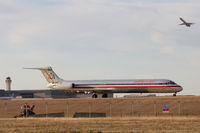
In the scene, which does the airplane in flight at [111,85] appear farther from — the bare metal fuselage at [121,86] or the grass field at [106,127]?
the grass field at [106,127]

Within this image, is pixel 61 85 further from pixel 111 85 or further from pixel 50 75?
pixel 111 85

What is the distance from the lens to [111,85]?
7831 centimetres

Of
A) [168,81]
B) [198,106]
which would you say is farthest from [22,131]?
[168,81]

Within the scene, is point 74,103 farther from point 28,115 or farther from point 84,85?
point 28,115

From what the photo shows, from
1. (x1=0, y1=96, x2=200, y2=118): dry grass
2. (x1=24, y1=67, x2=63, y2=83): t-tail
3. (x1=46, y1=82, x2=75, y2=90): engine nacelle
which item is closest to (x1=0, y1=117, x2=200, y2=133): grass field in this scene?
(x1=0, y1=96, x2=200, y2=118): dry grass

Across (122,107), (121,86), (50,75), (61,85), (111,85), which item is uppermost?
(50,75)

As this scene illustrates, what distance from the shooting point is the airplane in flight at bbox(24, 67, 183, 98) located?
74.6 metres

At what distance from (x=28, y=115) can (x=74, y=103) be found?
1947 cm

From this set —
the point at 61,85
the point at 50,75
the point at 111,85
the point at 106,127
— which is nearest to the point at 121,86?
the point at 111,85

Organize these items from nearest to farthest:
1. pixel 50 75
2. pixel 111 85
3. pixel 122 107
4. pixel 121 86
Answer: pixel 122 107 < pixel 121 86 < pixel 111 85 < pixel 50 75

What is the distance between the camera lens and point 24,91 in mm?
137750

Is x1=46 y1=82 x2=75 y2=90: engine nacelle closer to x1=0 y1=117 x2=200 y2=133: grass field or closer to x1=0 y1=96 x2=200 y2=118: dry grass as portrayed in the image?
x1=0 y1=96 x2=200 y2=118: dry grass

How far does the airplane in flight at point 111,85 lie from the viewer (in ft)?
245

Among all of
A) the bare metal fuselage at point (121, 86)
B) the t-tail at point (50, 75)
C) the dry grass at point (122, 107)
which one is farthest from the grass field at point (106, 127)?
the t-tail at point (50, 75)
